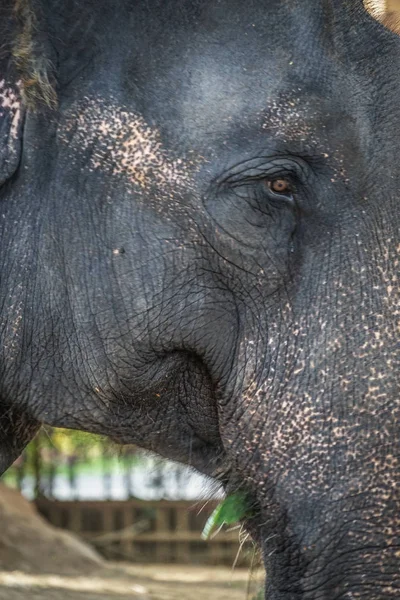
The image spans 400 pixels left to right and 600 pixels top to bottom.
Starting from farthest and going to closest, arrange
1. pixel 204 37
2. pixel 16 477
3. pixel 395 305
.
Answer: pixel 16 477
pixel 204 37
pixel 395 305

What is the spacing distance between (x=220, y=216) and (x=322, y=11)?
0.49 m

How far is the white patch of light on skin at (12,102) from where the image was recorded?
2.33 m

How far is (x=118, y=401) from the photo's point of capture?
2393 mm

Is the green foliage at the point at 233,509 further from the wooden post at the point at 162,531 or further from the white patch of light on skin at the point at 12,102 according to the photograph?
the wooden post at the point at 162,531

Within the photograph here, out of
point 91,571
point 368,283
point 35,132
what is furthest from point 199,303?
point 91,571

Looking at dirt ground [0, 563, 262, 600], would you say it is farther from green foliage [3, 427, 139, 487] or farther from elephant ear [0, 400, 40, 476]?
elephant ear [0, 400, 40, 476]

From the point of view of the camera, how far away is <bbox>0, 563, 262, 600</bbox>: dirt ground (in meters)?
5.61

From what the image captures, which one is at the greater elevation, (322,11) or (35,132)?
(322,11)

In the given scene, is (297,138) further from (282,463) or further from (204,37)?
(282,463)

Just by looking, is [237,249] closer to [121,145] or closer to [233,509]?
[121,145]

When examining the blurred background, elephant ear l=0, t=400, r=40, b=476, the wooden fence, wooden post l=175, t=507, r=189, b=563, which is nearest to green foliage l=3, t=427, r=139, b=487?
the blurred background

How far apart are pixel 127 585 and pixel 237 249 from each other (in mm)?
4487

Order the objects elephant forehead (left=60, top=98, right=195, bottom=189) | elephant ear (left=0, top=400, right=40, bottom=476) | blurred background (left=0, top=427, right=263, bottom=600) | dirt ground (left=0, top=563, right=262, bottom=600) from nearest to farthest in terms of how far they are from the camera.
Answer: elephant forehead (left=60, top=98, right=195, bottom=189)
elephant ear (left=0, top=400, right=40, bottom=476)
dirt ground (left=0, top=563, right=262, bottom=600)
blurred background (left=0, top=427, right=263, bottom=600)

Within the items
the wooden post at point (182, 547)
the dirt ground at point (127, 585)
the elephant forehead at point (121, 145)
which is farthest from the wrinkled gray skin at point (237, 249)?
the wooden post at point (182, 547)
